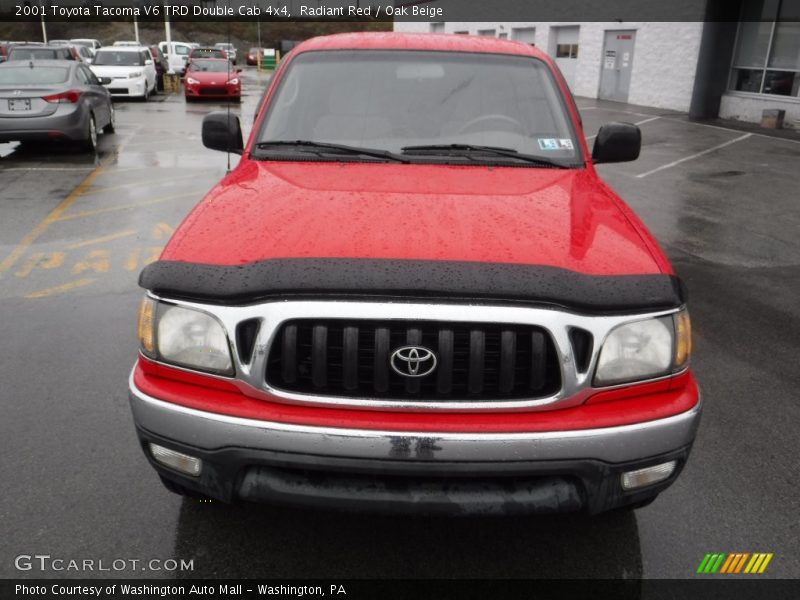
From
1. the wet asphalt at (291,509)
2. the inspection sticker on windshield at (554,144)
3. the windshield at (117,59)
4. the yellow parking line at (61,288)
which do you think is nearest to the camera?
the wet asphalt at (291,509)

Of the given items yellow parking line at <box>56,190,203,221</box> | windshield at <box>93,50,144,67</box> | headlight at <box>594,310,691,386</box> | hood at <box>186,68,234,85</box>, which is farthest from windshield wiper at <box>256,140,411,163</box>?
windshield at <box>93,50,144,67</box>

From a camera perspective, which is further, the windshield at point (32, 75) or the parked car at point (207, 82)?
the parked car at point (207, 82)

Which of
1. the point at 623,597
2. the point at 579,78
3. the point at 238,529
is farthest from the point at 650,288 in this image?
the point at 579,78

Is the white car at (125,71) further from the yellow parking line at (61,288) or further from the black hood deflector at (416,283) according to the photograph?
the black hood deflector at (416,283)

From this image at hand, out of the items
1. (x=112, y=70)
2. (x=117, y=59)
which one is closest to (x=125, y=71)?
(x=112, y=70)

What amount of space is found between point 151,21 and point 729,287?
87.7 meters

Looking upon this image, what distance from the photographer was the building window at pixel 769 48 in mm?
17328

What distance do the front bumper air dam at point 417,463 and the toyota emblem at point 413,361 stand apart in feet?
0.63

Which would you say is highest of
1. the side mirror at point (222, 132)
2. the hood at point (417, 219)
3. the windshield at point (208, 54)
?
the side mirror at point (222, 132)

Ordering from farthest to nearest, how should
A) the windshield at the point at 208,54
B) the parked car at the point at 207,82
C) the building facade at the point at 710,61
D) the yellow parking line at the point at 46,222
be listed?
the windshield at the point at 208,54 < the parked car at the point at 207,82 < the building facade at the point at 710,61 < the yellow parking line at the point at 46,222

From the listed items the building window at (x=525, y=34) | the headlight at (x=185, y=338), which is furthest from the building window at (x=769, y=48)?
the headlight at (x=185, y=338)

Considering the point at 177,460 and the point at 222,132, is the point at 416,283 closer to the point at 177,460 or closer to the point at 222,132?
the point at 177,460

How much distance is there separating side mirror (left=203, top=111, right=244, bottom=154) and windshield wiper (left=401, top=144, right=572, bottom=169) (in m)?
1.15

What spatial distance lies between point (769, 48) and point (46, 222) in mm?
17638
